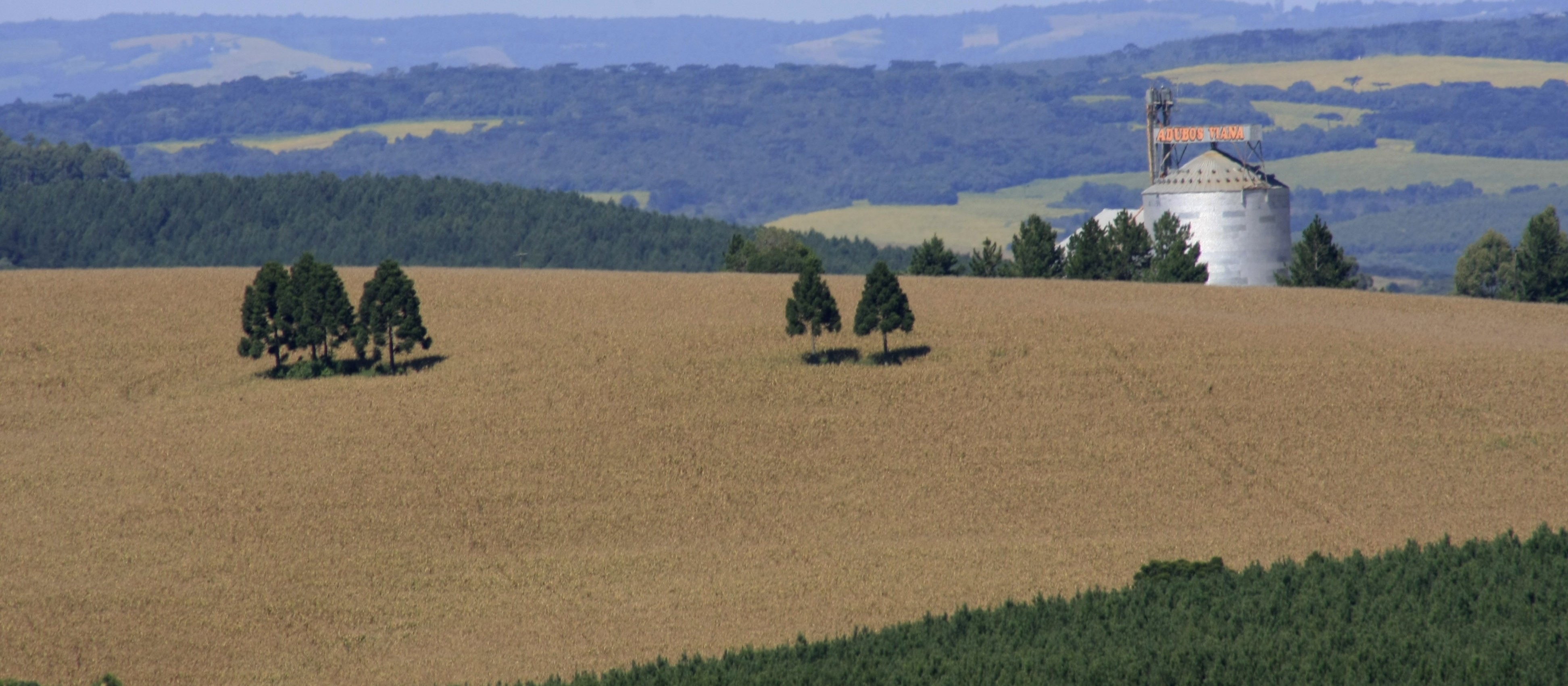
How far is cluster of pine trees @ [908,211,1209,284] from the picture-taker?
93125 mm

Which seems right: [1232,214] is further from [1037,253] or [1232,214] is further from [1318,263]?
[1037,253]

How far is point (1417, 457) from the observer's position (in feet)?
179

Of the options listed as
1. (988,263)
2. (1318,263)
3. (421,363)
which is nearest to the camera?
(421,363)

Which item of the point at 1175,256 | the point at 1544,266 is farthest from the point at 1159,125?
the point at 1544,266

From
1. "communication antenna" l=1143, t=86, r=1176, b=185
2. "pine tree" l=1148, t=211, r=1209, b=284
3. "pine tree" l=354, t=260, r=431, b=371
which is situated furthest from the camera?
"communication antenna" l=1143, t=86, r=1176, b=185

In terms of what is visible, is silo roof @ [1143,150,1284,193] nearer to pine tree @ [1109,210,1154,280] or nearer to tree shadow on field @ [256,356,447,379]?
pine tree @ [1109,210,1154,280]

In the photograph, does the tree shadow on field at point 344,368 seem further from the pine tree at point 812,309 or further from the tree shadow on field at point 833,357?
the tree shadow on field at point 833,357

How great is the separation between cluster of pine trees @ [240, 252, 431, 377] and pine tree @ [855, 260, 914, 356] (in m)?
18.1

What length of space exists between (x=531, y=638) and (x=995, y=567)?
42.8ft

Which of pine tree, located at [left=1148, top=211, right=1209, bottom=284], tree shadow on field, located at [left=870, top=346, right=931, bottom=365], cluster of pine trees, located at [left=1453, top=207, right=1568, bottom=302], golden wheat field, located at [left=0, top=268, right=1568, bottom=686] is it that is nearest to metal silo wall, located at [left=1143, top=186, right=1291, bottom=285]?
pine tree, located at [left=1148, top=211, right=1209, bottom=284]

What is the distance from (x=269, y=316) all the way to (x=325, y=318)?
426cm

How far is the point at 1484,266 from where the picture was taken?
113 meters

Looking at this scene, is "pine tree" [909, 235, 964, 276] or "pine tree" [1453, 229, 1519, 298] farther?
"pine tree" [1453, 229, 1519, 298]

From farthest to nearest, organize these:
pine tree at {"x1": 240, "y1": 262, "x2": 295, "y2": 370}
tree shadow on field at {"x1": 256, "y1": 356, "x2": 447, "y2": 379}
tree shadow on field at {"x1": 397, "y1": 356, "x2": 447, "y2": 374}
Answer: pine tree at {"x1": 240, "y1": 262, "x2": 295, "y2": 370}
tree shadow on field at {"x1": 397, "y1": 356, "x2": 447, "y2": 374}
tree shadow on field at {"x1": 256, "y1": 356, "x2": 447, "y2": 379}
